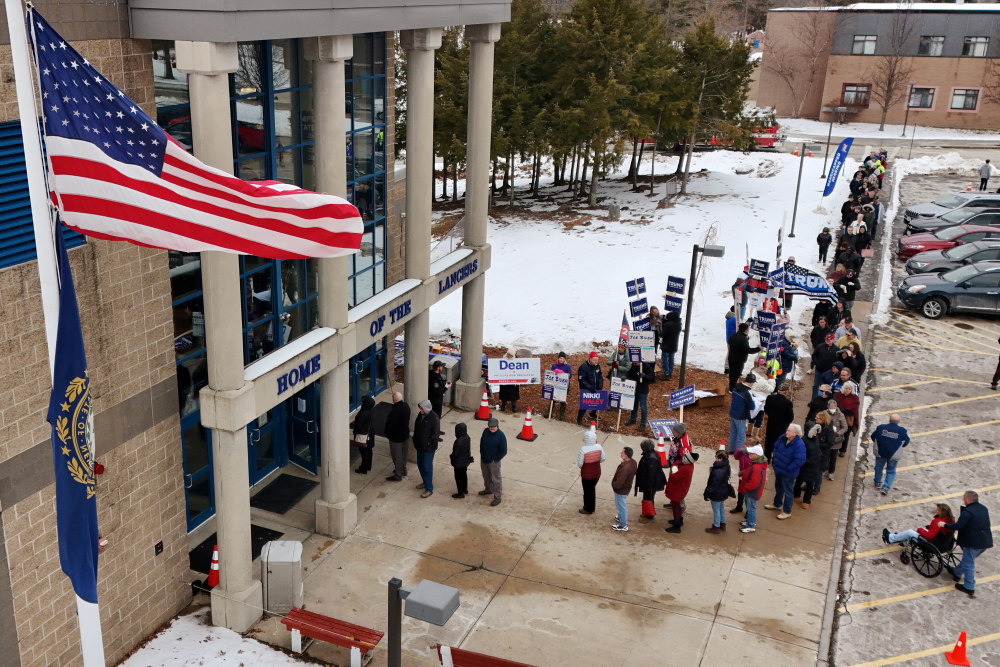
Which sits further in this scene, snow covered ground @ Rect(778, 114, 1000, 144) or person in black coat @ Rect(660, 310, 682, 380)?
snow covered ground @ Rect(778, 114, 1000, 144)

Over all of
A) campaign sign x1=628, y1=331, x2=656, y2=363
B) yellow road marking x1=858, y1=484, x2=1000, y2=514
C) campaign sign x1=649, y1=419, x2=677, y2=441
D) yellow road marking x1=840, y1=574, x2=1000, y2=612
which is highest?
campaign sign x1=628, y1=331, x2=656, y2=363

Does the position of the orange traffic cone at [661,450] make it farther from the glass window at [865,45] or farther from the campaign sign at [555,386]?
the glass window at [865,45]

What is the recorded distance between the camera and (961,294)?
2566 cm

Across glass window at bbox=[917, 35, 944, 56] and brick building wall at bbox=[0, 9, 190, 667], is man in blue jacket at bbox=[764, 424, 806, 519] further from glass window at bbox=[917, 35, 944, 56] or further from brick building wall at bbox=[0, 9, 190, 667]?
glass window at bbox=[917, 35, 944, 56]

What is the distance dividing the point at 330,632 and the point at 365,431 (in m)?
4.86

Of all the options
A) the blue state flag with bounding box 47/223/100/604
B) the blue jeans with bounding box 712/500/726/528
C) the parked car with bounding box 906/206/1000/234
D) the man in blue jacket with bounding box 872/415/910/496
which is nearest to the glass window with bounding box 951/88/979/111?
the parked car with bounding box 906/206/1000/234

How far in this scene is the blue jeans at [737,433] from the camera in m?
16.9

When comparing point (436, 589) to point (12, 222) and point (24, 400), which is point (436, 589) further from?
point (12, 222)

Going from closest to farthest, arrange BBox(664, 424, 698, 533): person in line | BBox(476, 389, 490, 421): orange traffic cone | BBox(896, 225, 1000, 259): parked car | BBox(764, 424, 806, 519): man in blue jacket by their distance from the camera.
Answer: BBox(664, 424, 698, 533): person in line
BBox(764, 424, 806, 519): man in blue jacket
BBox(476, 389, 490, 421): orange traffic cone
BBox(896, 225, 1000, 259): parked car

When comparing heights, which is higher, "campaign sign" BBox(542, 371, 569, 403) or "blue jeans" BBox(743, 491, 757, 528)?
"campaign sign" BBox(542, 371, 569, 403)

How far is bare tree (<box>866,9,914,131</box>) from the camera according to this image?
62.7 m

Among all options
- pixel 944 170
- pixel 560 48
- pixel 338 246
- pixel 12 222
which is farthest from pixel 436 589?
pixel 944 170

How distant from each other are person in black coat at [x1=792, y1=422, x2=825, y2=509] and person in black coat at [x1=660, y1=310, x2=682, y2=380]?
532cm

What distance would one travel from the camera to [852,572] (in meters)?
14.0
